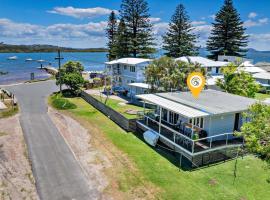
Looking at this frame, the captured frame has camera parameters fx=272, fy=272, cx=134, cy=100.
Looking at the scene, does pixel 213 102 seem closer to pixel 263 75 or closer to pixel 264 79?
pixel 264 79

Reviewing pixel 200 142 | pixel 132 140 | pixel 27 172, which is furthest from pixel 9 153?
pixel 200 142

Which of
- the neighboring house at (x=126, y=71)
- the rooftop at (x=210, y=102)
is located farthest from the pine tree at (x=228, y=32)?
the rooftop at (x=210, y=102)

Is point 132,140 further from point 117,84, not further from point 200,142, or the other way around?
point 117,84

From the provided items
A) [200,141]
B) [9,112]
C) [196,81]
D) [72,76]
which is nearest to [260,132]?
[200,141]

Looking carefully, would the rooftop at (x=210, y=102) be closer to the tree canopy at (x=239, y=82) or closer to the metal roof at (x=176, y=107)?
the metal roof at (x=176, y=107)

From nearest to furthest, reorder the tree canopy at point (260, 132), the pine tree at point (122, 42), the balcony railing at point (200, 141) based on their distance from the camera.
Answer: the tree canopy at point (260, 132) < the balcony railing at point (200, 141) < the pine tree at point (122, 42)

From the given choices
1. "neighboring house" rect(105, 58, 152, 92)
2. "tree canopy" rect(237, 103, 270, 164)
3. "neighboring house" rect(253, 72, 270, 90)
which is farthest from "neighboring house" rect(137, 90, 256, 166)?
"neighboring house" rect(253, 72, 270, 90)
